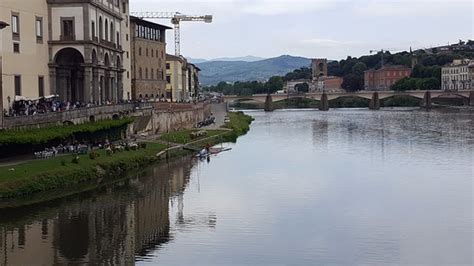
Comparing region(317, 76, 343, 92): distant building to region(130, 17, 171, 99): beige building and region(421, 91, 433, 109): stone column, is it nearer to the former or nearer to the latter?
region(421, 91, 433, 109): stone column

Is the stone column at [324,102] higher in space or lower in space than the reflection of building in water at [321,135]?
higher

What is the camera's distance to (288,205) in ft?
89.2

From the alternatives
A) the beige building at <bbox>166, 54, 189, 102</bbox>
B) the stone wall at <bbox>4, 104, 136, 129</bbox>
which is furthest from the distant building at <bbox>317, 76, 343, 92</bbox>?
the stone wall at <bbox>4, 104, 136, 129</bbox>

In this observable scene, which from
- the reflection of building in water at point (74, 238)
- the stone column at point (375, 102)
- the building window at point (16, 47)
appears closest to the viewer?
the reflection of building in water at point (74, 238)

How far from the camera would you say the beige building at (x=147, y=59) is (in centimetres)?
6353

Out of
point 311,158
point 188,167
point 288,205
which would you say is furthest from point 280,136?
point 288,205

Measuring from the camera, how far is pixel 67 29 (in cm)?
4244

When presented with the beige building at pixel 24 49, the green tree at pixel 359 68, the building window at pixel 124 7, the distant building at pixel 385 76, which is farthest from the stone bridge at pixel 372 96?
the beige building at pixel 24 49

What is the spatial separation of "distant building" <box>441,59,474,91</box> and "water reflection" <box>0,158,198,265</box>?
111 meters

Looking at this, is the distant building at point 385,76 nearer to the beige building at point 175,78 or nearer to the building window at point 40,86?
the beige building at point 175,78

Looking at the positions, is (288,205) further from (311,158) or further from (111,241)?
(311,158)

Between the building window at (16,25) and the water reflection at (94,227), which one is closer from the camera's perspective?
the water reflection at (94,227)

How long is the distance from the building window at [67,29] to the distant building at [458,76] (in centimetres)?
10090

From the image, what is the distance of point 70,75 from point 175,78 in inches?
1488
